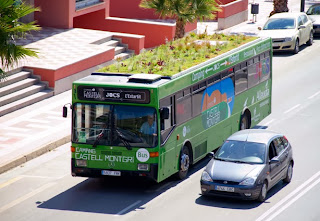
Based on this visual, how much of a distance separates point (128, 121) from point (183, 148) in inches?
88.5

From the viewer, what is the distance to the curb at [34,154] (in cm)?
2142

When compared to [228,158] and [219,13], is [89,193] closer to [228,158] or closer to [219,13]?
[228,158]

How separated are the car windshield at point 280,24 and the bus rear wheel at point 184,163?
18.8 m

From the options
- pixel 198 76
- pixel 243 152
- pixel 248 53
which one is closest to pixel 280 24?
pixel 248 53

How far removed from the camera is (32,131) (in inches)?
969

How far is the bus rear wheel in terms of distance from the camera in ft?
66.7

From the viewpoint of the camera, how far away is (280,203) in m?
18.5

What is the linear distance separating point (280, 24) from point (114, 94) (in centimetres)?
2123

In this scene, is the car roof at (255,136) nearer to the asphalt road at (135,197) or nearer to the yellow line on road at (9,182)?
the asphalt road at (135,197)

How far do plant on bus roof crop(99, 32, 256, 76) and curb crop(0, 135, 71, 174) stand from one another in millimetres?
3549

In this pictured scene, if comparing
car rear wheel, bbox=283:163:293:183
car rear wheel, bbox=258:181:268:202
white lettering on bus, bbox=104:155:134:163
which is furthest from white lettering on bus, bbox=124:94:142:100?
car rear wheel, bbox=283:163:293:183

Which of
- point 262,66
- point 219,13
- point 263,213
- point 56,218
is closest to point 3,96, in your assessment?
point 262,66

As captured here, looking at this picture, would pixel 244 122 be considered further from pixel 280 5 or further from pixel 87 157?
pixel 280 5

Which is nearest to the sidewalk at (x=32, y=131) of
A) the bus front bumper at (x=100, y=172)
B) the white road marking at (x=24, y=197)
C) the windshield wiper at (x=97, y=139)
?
the white road marking at (x=24, y=197)
